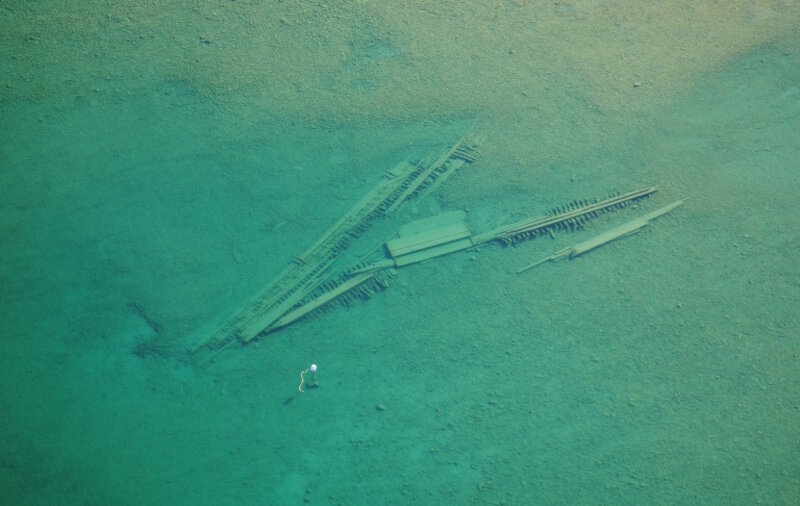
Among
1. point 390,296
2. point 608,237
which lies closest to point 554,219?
point 608,237

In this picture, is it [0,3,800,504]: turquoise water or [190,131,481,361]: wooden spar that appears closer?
[0,3,800,504]: turquoise water

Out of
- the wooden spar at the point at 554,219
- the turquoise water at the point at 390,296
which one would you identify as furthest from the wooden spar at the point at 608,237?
the wooden spar at the point at 554,219

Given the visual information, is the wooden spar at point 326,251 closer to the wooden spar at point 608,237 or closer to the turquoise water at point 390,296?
the turquoise water at point 390,296

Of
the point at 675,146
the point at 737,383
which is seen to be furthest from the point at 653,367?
the point at 675,146

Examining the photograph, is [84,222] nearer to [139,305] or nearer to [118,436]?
[139,305]

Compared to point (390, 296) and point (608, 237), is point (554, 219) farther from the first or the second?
point (390, 296)

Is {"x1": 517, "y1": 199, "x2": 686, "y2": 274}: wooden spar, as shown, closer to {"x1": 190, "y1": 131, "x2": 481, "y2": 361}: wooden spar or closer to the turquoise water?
→ the turquoise water

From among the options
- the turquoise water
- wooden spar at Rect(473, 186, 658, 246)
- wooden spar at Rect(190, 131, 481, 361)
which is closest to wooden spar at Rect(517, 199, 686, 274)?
the turquoise water

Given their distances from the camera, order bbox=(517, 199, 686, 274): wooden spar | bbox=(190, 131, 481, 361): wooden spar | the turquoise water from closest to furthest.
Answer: the turquoise water
bbox=(190, 131, 481, 361): wooden spar
bbox=(517, 199, 686, 274): wooden spar
